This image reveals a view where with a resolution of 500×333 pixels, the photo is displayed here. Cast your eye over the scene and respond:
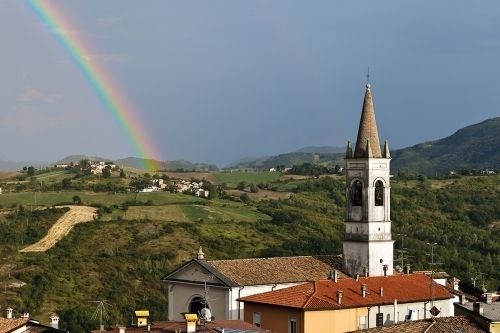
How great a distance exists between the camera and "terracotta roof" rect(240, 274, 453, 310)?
138 ft

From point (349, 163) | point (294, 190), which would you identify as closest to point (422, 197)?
point (294, 190)

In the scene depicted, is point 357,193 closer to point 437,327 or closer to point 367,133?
point 367,133

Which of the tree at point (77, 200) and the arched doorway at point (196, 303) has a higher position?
the tree at point (77, 200)

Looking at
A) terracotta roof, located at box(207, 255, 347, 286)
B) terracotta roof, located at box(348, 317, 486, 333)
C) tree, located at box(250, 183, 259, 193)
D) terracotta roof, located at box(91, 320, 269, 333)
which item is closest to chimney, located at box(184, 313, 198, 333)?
terracotta roof, located at box(91, 320, 269, 333)

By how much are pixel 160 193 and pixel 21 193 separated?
17.2 m

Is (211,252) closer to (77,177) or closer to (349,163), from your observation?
(349,163)

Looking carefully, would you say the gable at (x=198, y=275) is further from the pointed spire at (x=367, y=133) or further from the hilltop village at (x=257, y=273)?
the pointed spire at (x=367, y=133)

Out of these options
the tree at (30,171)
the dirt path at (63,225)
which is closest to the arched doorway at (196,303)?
the dirt path at (63,225)

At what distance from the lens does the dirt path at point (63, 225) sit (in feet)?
303

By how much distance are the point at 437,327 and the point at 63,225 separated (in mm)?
70161

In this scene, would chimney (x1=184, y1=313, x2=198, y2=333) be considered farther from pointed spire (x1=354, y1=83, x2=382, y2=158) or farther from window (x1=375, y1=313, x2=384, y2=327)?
pointed spire (x1=354, y1=83, x2=382, y2=158)

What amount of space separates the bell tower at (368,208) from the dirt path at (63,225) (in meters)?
45.7

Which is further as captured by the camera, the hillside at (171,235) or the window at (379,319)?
the hillside at (171,235)

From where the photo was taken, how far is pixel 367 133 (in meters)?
53.1
